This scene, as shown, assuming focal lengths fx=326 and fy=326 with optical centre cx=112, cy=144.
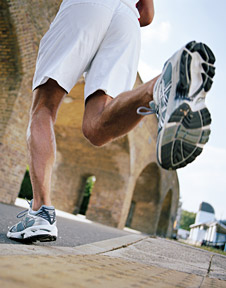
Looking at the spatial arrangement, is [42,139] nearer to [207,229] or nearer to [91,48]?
[91,48]

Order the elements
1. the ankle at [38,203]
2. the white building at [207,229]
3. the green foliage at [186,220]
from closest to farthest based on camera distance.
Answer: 1. the ankle at [38,203]
2. the white building at [207,229]
3. the green foliage at [186,220]

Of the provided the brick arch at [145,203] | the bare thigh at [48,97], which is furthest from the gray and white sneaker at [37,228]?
the brick arch at [145,203]

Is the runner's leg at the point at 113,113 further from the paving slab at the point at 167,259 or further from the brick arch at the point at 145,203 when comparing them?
the brick arch at the point at 145,203

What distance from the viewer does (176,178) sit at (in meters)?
22.8

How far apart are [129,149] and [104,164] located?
1.99 metres

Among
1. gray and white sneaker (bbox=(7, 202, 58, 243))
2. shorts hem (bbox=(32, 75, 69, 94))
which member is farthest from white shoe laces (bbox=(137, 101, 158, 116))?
gray and white sneaker (bbox=(7, 202, 58, 243))

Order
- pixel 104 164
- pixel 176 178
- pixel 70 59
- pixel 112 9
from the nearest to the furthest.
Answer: pixel 70 59 < pixel 112 9 < pixel 104 164 < pixel 176 178

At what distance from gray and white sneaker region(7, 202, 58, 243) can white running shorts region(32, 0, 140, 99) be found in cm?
76

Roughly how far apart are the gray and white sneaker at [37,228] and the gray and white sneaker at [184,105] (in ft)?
2.47

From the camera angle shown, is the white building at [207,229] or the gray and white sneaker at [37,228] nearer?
the gray and white sneaker at [37,228]

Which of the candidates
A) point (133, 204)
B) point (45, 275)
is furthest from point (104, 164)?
point (45, 275)

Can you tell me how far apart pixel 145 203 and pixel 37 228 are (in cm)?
1869

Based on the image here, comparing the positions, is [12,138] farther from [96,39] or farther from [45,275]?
[45,275]

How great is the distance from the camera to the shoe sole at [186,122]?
1.36 m
